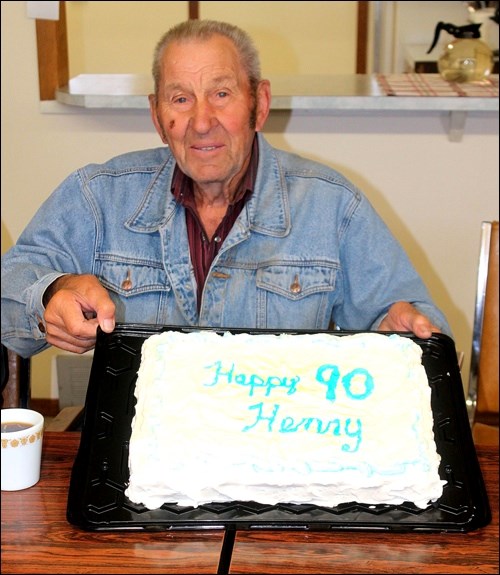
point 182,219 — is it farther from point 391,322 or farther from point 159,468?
point 159,468

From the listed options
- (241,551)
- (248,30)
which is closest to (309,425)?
(241,551)

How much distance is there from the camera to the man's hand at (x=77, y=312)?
1331mm

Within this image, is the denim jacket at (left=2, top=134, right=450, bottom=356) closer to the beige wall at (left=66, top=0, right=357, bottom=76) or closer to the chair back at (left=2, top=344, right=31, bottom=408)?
the chair back at (left=2, top=344, right=31, bottom=408)

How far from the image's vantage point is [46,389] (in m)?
2.91

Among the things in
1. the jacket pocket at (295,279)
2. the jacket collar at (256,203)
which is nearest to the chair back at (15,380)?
the jacket collar at (256,203)

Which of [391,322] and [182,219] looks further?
[182,219]

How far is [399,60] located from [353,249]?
300 centimetres

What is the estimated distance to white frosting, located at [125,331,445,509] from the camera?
1043 mm

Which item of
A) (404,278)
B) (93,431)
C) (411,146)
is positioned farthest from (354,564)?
(411,146)

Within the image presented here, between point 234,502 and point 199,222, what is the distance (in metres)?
0.77

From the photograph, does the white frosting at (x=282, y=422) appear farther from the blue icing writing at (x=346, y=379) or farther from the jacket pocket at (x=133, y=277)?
the jacket pocket at (x=133, y=277)

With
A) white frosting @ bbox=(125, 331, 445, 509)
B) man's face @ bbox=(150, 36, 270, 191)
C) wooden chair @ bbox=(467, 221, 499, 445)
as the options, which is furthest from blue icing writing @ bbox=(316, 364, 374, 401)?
wooden chair @ bbox=(467, 221, 499, 445)

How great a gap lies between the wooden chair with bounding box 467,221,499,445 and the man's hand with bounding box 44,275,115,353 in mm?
966

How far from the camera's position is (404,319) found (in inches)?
58.4
